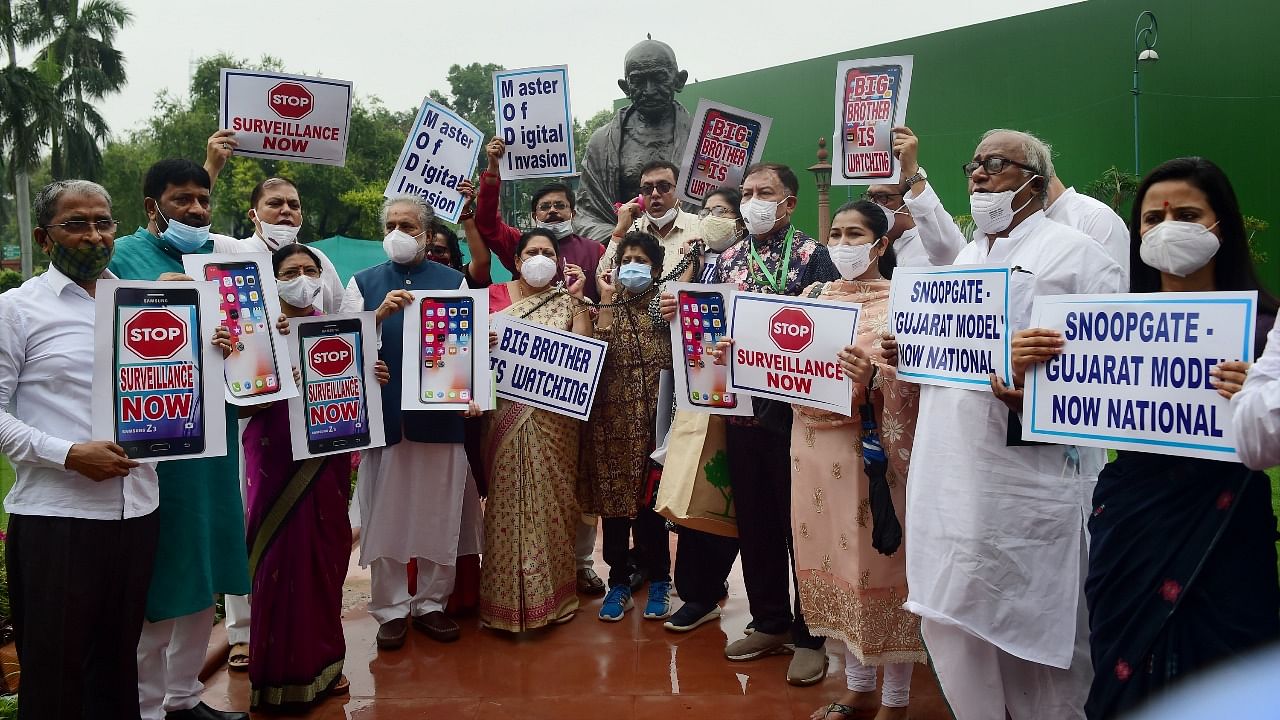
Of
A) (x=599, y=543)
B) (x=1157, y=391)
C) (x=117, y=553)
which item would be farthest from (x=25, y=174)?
(x=1157, y=391)

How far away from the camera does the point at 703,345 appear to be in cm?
430

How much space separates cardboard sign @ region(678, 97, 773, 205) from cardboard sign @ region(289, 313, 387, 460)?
2.19 metres

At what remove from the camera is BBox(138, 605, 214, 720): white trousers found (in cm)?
361

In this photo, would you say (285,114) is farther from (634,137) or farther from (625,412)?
(634,137)

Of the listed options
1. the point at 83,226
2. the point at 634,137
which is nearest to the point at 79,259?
the point at 83,226

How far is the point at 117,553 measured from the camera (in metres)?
3.11

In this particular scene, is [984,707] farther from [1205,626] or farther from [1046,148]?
[1046,148]

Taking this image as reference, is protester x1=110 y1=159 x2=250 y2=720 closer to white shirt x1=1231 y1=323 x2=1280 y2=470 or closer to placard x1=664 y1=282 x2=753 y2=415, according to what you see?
placard x1=664 y1=282 x2=753 y2=415

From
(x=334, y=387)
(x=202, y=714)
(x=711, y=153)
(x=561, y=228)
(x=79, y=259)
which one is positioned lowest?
(x=202, y=714)

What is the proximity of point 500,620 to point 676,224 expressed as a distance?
2.40 metres

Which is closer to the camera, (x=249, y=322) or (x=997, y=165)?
(x=997, y=165)

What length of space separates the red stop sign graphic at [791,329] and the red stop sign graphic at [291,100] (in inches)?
108

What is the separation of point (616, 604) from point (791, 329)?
209 centimetres

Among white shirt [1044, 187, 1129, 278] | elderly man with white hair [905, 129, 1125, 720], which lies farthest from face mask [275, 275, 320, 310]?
white shirt [1044, 187, 1129, 278]
